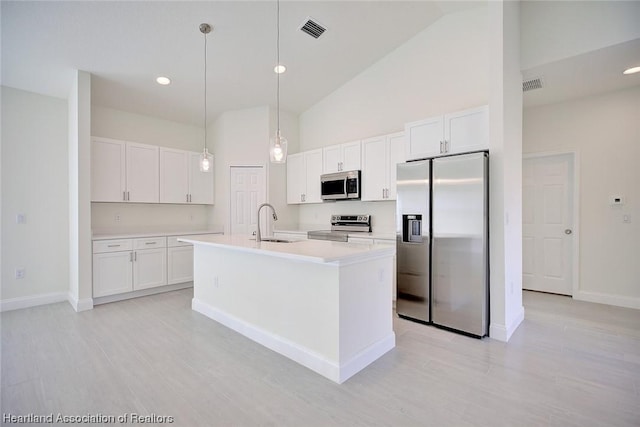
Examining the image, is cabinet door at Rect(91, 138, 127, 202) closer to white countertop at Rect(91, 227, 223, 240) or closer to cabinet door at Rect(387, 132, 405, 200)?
white countertop at Rect(91, 227, 223, 240)

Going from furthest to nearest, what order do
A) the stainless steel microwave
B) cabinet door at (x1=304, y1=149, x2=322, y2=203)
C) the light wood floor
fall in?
cabinet door at (x1=304, y1=149, x2=322, y2=203), the stainless steel microwave, the light wood floor

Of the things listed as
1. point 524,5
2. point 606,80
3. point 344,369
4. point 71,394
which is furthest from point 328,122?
point 71,394

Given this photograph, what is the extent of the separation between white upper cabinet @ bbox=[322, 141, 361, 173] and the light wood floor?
250cm

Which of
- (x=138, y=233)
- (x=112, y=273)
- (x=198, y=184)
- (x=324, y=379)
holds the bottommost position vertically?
(x=324, y=379)

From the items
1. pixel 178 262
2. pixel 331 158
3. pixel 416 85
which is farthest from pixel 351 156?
pixel 178 262

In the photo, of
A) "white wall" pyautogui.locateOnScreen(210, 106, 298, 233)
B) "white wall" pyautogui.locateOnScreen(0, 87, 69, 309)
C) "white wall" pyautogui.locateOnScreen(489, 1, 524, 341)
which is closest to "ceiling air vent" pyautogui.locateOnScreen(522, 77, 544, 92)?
"white wall" pyautogui.locateOnScreen(489, 1, 524, 341)

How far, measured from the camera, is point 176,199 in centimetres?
507

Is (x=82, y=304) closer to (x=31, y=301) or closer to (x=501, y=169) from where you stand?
(x=31, y=301)

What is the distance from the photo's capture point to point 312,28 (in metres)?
3.61

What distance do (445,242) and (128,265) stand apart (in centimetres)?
417

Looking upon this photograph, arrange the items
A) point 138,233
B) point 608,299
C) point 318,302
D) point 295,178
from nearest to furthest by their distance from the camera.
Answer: point 318,302 → point 608,299 → point 138,233 → point 295,178

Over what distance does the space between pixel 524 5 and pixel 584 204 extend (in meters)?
2.68

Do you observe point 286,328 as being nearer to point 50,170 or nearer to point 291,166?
point 291,166

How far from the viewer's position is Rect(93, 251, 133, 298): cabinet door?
392cm
